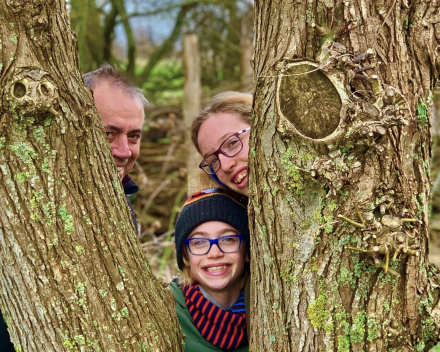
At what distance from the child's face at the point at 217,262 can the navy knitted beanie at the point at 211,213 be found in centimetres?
3

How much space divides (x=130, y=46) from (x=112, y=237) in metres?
7.28

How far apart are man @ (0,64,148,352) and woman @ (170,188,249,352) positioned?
0.60 meters

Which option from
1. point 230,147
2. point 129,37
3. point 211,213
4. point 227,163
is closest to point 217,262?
point 211,213

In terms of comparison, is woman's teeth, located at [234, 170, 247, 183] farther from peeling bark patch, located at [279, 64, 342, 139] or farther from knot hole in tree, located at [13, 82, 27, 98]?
knot hole in tree, located at [13, 82, 27, 98]

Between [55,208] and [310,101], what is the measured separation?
2.77 ft

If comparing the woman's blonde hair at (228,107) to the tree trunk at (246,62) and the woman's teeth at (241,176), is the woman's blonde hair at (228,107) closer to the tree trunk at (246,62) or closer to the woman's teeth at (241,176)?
the woman's teeth at (241,176)

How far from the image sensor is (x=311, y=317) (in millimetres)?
1507

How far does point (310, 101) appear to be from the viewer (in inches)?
53.9

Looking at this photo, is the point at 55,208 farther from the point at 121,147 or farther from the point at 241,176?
the point at 121,147

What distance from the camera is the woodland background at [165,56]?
265 inches

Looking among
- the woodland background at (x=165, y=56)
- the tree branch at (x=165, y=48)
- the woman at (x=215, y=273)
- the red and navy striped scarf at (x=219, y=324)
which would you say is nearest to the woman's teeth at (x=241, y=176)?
the woman at (x=215, y=273)

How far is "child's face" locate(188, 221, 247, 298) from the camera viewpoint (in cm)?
216

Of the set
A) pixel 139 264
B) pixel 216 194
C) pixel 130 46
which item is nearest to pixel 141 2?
pixel 130 46

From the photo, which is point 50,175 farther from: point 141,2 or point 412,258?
point 141,2
